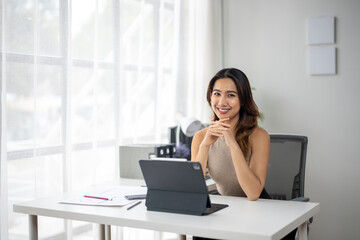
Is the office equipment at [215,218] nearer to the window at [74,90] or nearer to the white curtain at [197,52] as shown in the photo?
the window at [74,90]

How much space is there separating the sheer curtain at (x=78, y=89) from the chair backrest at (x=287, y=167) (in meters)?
1.10

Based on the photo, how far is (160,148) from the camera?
293 centimetres

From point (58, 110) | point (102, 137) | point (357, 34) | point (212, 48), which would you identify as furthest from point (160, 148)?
point (357, 34)

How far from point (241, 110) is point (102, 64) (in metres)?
1.19

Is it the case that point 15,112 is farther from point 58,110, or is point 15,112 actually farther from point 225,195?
point 225,195

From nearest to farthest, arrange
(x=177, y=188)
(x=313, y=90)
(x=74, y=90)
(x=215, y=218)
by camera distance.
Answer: (x=215, y=218), (x=177, y=188), (x=74, y=90), (x=313, y=90)

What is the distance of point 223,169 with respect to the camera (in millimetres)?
2348

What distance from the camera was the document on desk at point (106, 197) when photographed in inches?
80.4

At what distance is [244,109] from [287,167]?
2.12 feet

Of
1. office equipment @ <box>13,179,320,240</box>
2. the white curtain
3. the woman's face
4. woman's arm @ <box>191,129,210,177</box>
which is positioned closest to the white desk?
office equipment @ <box>13,179,320,240</box>

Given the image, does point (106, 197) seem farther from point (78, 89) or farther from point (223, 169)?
point (78, 89)

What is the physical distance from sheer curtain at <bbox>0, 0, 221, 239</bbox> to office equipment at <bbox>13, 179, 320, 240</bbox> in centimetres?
54

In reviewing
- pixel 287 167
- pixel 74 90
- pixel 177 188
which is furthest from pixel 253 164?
pixel 74 90

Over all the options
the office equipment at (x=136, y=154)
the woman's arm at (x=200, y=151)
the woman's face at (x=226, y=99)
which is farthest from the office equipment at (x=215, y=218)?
the office equipment at (x=136, y=154)
